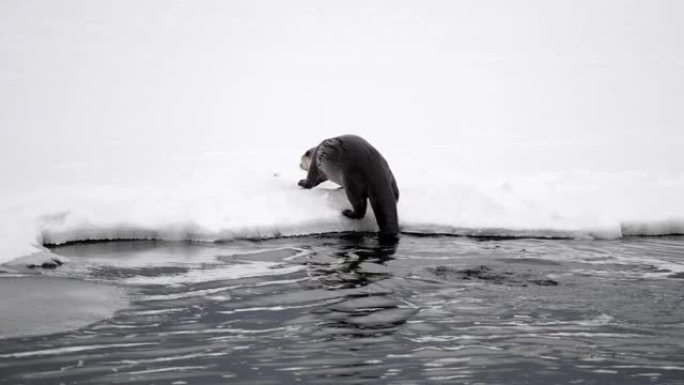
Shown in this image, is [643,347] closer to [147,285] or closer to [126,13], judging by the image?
[147,285]

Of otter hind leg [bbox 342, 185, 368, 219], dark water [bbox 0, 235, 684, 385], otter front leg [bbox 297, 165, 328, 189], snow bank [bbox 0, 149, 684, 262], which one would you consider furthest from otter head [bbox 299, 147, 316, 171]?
dark water [bbox 0, 235, 684, 385]

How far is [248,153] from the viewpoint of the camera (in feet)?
36.4

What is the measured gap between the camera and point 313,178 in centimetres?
786

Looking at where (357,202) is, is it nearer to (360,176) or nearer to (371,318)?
(360,176)

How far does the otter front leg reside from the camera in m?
7.84

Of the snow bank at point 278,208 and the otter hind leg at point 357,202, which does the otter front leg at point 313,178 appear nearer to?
the snow bank at point 278,208

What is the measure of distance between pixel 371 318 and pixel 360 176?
3.01 meters

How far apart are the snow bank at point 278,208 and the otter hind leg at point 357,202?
10 cm

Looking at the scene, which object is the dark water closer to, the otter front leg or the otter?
the otter

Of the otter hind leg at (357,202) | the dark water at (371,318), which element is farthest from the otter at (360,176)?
the dark water at (371,318)

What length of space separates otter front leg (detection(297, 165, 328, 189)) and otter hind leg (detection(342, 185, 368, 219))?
2.12ft

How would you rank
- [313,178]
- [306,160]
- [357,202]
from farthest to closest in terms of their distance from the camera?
[306,160], [313,178], [357,202]

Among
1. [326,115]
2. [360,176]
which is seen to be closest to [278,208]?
[360,176]

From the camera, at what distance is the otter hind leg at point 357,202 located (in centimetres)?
724
